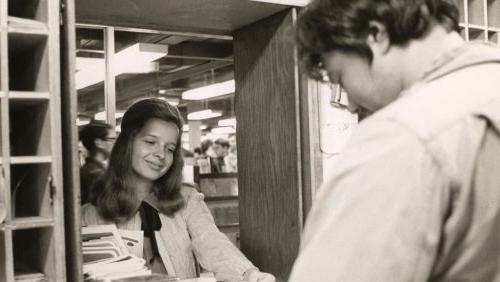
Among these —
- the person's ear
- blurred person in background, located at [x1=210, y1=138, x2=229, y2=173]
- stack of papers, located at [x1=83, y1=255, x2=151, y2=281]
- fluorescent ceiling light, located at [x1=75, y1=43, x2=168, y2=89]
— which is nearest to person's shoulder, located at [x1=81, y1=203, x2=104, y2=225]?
stack of papers, located at [x1=83, y1=255, x2=151, y2=281]

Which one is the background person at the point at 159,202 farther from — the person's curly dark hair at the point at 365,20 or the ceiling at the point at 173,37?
the person's curly dark hair at the point at 365,20

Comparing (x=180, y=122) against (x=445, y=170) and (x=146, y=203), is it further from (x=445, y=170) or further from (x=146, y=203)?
(x=445, y=170)

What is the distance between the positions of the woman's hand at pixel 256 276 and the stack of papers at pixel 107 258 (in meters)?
0.38

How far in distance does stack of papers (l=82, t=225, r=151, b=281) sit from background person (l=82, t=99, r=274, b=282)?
0.30 metres

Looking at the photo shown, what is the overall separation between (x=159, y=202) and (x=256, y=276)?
59 cm

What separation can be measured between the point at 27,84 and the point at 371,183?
112cm

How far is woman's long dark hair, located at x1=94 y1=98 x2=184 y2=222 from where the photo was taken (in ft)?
7.47

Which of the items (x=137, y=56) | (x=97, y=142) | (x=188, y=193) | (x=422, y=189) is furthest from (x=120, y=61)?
(x=422, y=189)

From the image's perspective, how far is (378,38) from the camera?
2.81 feet


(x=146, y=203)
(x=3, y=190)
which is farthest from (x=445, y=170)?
(x=146, y=203)

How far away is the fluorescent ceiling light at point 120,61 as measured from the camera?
6395 mm

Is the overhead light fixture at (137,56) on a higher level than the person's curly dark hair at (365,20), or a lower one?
higher

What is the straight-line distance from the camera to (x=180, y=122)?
8.18ft

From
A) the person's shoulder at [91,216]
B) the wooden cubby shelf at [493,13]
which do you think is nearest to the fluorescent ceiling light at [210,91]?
the person's shoulder at [91,216]
